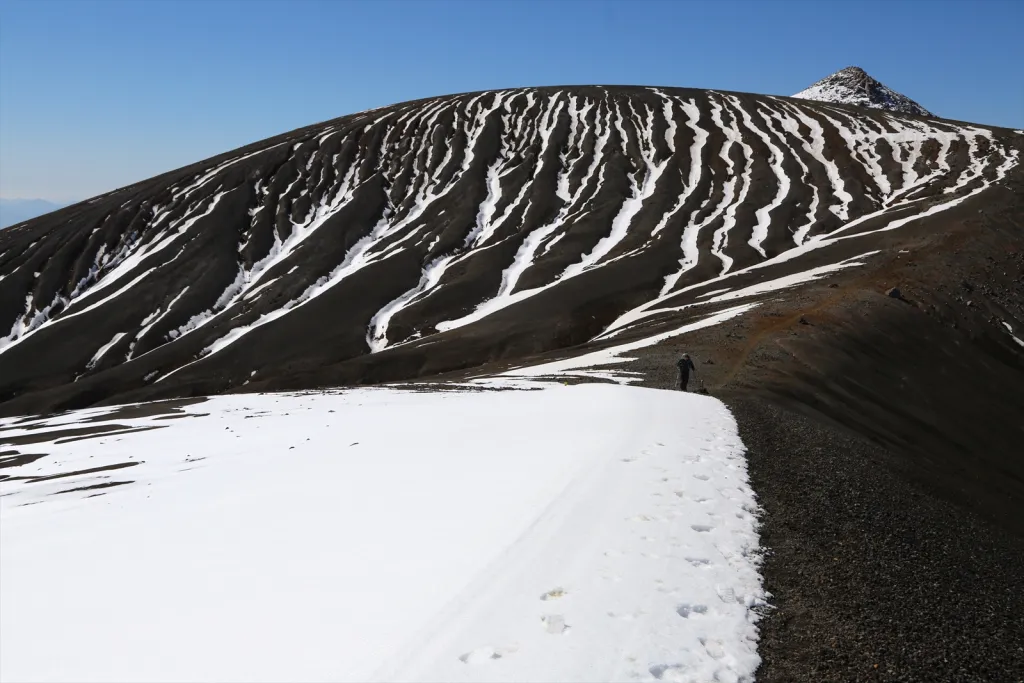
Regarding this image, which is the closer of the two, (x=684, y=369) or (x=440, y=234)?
(x=684, y=369)

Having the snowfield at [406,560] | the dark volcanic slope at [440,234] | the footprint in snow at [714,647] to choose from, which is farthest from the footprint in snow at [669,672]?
the dark volcanic slope at [440,234]

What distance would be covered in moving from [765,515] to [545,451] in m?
5.19

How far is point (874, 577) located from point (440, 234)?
7414 centimetres

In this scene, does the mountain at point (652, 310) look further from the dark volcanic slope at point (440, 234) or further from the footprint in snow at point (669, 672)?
the dark volcanic slope at point (440, 234)

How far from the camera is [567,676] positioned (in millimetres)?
7227

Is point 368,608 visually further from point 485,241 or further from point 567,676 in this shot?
point 485,241

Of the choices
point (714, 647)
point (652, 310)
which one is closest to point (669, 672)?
point (714, 647)

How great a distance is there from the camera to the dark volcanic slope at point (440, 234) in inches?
2451

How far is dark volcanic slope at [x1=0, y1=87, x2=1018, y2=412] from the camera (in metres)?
62.2

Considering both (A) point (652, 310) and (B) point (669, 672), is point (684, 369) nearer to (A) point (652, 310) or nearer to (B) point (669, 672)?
(B) point (669, 672)

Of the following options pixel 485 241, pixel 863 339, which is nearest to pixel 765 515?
pixel 863 339

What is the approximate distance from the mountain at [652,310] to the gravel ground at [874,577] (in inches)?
2.4

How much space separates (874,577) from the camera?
10430mm

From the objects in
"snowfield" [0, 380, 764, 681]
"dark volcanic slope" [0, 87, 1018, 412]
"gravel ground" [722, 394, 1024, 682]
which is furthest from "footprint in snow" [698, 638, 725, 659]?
"dark volcanic slope" [0, 87, 1018, 412]
